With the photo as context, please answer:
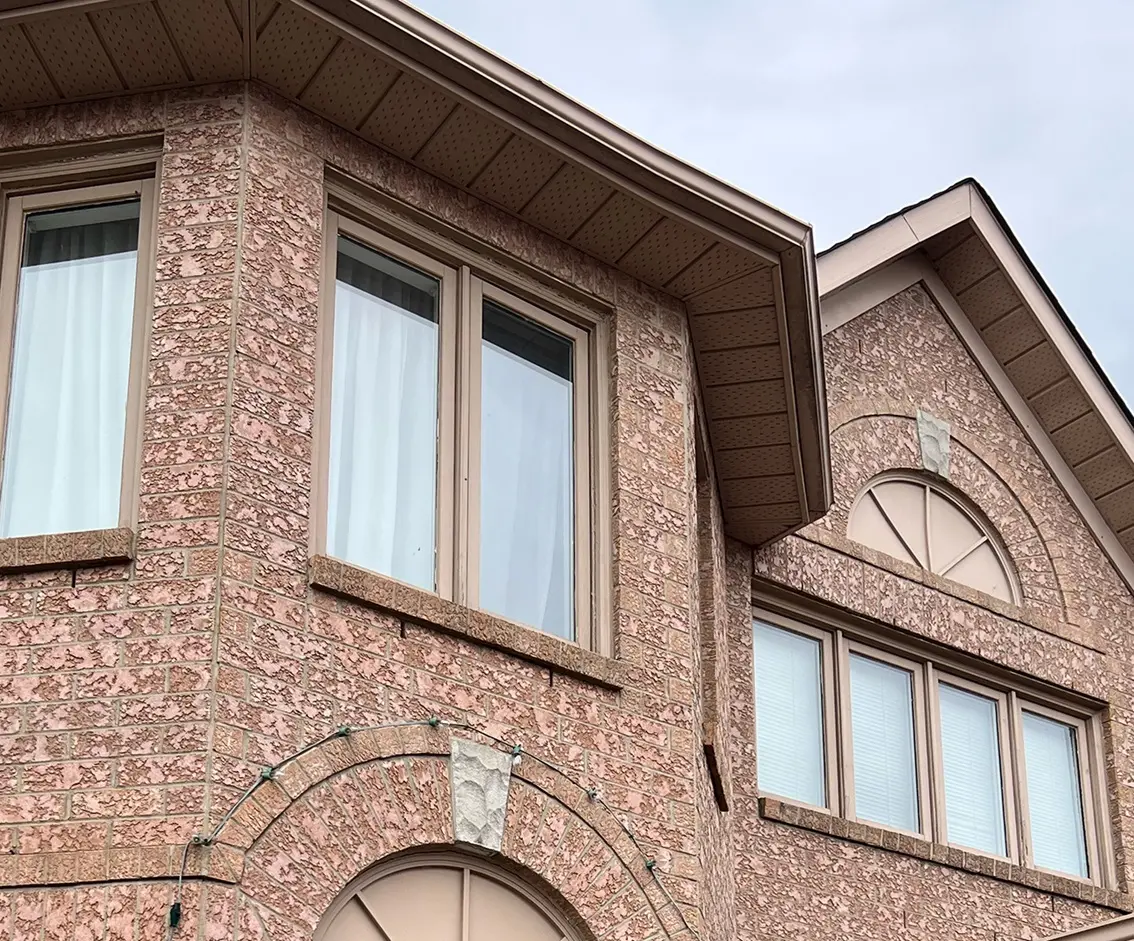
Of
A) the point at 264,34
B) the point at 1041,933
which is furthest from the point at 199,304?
the point at 1041,933

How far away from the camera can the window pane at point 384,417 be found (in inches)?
311

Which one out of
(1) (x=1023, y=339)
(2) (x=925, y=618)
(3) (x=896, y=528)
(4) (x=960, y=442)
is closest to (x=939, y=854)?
(2) (x=925, y=618)

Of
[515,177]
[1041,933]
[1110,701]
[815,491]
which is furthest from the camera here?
[1110,701]

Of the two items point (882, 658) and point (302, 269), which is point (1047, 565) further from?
point (302, 269)

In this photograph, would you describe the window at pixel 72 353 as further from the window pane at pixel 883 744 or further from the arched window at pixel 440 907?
the window pane at pixel 883 744

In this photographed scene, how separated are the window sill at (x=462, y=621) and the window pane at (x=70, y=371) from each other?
95 cm

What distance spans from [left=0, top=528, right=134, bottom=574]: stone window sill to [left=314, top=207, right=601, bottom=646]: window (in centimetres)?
86

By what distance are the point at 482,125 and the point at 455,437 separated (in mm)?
1384

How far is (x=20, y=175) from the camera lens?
26.6ft

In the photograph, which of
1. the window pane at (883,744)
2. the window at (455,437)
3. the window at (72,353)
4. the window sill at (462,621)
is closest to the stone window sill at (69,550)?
the window at (72,353)

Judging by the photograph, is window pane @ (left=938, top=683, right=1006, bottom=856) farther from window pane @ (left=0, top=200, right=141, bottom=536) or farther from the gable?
window pane @ (left=0, top=200, right=141, bottom=536)

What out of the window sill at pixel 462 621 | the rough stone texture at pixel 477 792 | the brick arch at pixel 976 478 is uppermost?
the brick arch at pixel 976 478

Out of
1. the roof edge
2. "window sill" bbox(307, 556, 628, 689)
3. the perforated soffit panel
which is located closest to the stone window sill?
"window sill" bbox(307, 556, 628, 689)

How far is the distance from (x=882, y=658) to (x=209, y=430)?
657cm
